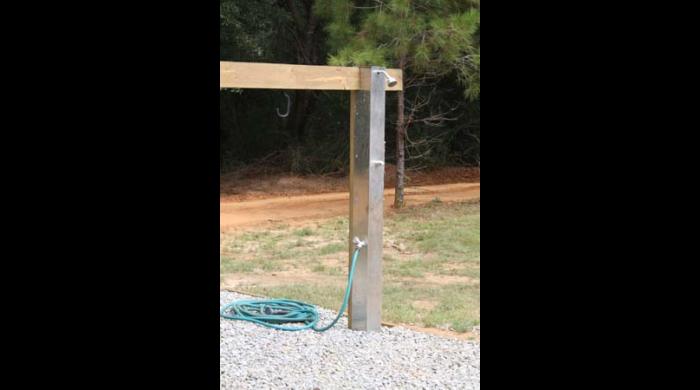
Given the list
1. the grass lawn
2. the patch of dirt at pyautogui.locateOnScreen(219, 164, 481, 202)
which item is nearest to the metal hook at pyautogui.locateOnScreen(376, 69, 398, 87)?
the grass lawn

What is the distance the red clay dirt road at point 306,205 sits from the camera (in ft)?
30.4

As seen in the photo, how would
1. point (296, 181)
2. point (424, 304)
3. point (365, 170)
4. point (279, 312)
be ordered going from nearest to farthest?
point (365, 170), point (279, 312), point (424, 304), point (296, 181)

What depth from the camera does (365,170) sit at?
4.16 m

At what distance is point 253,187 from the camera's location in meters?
11.0

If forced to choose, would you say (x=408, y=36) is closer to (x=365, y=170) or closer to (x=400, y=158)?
(x=400, y=158)

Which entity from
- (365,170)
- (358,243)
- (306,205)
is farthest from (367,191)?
(306,205)

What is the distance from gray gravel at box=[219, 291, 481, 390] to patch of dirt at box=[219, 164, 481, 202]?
6338 mm

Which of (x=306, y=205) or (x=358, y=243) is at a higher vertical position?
(x=358, y=243)

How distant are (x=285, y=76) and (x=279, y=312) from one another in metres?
1.34

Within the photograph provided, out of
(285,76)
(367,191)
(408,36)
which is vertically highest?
(408,36)
